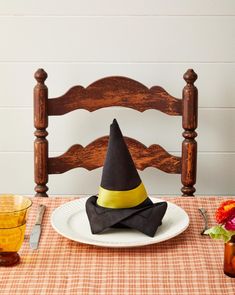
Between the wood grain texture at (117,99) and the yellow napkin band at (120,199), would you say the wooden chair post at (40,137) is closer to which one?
the wood grain texture at (117,99)

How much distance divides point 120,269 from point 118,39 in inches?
44.0

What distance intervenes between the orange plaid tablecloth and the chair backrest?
59cm

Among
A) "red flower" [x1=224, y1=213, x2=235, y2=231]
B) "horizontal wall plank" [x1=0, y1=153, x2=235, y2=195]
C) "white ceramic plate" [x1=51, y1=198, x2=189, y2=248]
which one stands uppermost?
"red flower" [x1=224, y1=213, x2=235, y2=231]

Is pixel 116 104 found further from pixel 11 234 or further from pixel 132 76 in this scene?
pixel 11 234

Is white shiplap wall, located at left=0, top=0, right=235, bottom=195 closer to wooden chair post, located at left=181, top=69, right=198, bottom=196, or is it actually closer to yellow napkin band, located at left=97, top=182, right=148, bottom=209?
wooden chair post, located at left=181, top=69, right=198, bottom=196

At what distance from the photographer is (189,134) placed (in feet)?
6.31

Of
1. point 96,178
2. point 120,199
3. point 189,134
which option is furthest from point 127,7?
point 120,199

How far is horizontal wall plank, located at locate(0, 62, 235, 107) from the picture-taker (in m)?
2.14

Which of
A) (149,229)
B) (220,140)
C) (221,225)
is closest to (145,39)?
(220,140)

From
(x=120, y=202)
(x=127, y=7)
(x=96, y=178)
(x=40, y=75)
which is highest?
(x=127, y=7)

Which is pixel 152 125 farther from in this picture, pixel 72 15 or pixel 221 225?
pixel 221 225

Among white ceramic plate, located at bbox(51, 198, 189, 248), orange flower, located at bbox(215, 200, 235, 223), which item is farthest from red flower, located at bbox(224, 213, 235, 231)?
white ceramic plate, located at bbox(51, 198, 189, 248)

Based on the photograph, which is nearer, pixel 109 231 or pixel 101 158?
pixel 109 231

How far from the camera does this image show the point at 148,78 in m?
2.15
